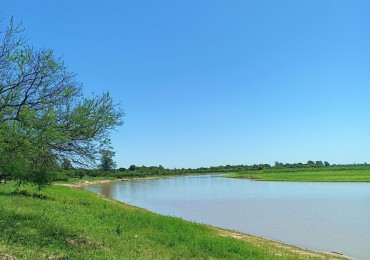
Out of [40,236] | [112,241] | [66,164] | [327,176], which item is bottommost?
[112,241]

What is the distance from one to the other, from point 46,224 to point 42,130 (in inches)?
234

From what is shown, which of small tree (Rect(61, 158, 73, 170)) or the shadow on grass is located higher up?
small tree (Rect(61, 158, 73, 170))

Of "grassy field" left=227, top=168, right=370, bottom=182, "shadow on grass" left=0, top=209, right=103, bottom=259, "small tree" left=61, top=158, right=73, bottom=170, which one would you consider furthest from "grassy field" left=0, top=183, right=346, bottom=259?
"grassy field" left=227, top=168, right=370, bottom=182

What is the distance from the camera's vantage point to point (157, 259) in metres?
13.7

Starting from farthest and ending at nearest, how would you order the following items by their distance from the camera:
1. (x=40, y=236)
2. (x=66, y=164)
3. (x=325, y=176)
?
(x=325, y=176) < (x=66, y=164) < (x=40, y=236)

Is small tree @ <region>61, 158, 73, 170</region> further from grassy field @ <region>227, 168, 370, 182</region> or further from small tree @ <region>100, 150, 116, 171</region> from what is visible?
grassy field @ <region>227, 168, 370, 182</region>

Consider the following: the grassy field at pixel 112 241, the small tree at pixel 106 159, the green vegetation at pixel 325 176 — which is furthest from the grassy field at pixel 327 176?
the small tree at pixel 106 159

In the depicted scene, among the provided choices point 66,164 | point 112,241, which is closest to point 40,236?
point 66,164

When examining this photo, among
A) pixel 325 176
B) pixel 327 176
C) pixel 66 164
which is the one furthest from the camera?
pixel 325 176

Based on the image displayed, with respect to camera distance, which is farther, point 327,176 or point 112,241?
point 327,176

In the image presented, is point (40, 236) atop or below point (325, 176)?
below

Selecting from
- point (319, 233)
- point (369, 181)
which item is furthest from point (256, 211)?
point (369, 181)

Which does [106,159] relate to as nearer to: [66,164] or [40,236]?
[66,164]

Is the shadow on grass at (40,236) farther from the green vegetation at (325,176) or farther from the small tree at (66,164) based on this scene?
the green vegetation at (325,176)
